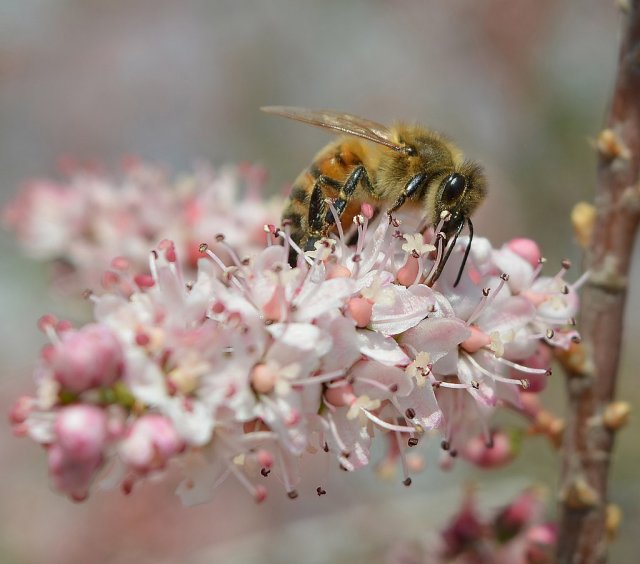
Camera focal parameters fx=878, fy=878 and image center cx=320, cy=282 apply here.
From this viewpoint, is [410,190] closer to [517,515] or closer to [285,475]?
[285,475]

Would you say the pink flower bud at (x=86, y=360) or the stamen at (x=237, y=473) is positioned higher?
the pink flower bud at (x=86, y=360)

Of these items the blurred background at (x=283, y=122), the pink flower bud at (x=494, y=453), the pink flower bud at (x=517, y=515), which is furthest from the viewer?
the blurred background at (x=283, y=122)

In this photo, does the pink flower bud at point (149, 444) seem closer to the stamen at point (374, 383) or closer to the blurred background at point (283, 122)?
the stamen at point (374, 383)

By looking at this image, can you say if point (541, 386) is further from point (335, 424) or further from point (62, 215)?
point (62, 215)

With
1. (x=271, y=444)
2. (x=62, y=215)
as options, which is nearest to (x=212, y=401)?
(x=271, y=444)

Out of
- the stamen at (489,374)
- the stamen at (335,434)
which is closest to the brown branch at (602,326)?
the stamen at (489,374)

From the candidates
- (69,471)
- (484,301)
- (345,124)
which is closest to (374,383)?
(484,301)
